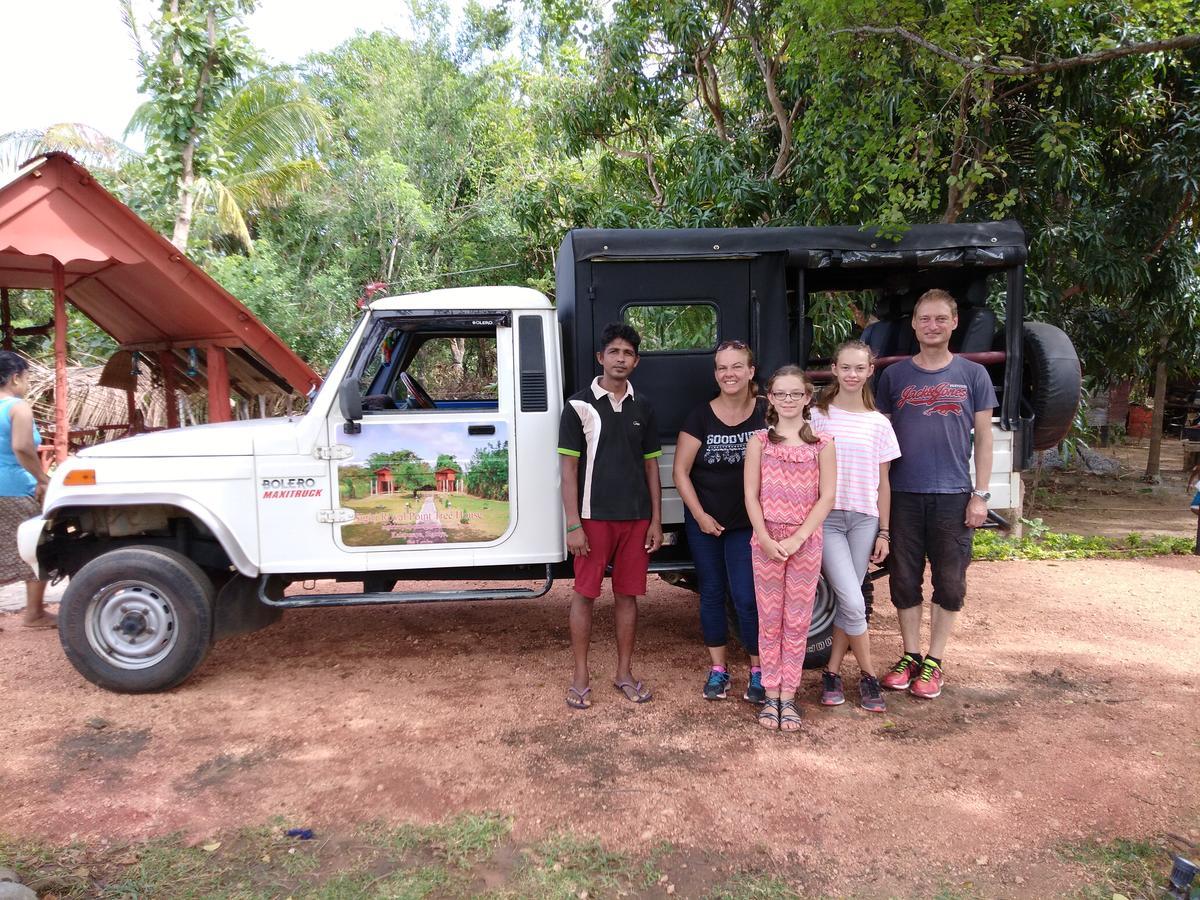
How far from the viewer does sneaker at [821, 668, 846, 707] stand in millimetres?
4062

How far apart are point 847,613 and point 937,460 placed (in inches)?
32.9

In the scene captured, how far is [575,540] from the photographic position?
3822 millimetres

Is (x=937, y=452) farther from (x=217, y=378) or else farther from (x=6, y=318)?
(x=6, y=318)

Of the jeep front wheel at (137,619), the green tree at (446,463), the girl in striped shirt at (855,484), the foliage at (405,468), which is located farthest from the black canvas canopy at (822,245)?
the jeep front wheel at (137,619)

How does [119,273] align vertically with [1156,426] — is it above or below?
above

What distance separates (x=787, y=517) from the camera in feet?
12.1

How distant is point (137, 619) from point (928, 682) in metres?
3.97

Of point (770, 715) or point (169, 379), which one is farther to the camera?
point (169, 379)

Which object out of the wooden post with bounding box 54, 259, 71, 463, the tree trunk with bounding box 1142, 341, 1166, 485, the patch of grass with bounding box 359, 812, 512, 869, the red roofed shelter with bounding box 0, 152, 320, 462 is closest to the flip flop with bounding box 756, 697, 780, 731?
the patch of grass with bounding box 359, 812, 512, 869

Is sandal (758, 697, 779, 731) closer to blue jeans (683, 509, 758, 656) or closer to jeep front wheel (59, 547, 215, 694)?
blue jeans (683, 509, 758, 656)

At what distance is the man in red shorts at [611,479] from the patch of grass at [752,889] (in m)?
1.46

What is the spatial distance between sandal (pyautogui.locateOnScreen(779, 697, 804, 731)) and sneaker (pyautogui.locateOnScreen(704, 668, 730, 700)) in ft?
1.19

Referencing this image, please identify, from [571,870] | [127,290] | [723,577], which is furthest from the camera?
[127,290]

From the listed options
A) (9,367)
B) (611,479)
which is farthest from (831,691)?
(9,367)
